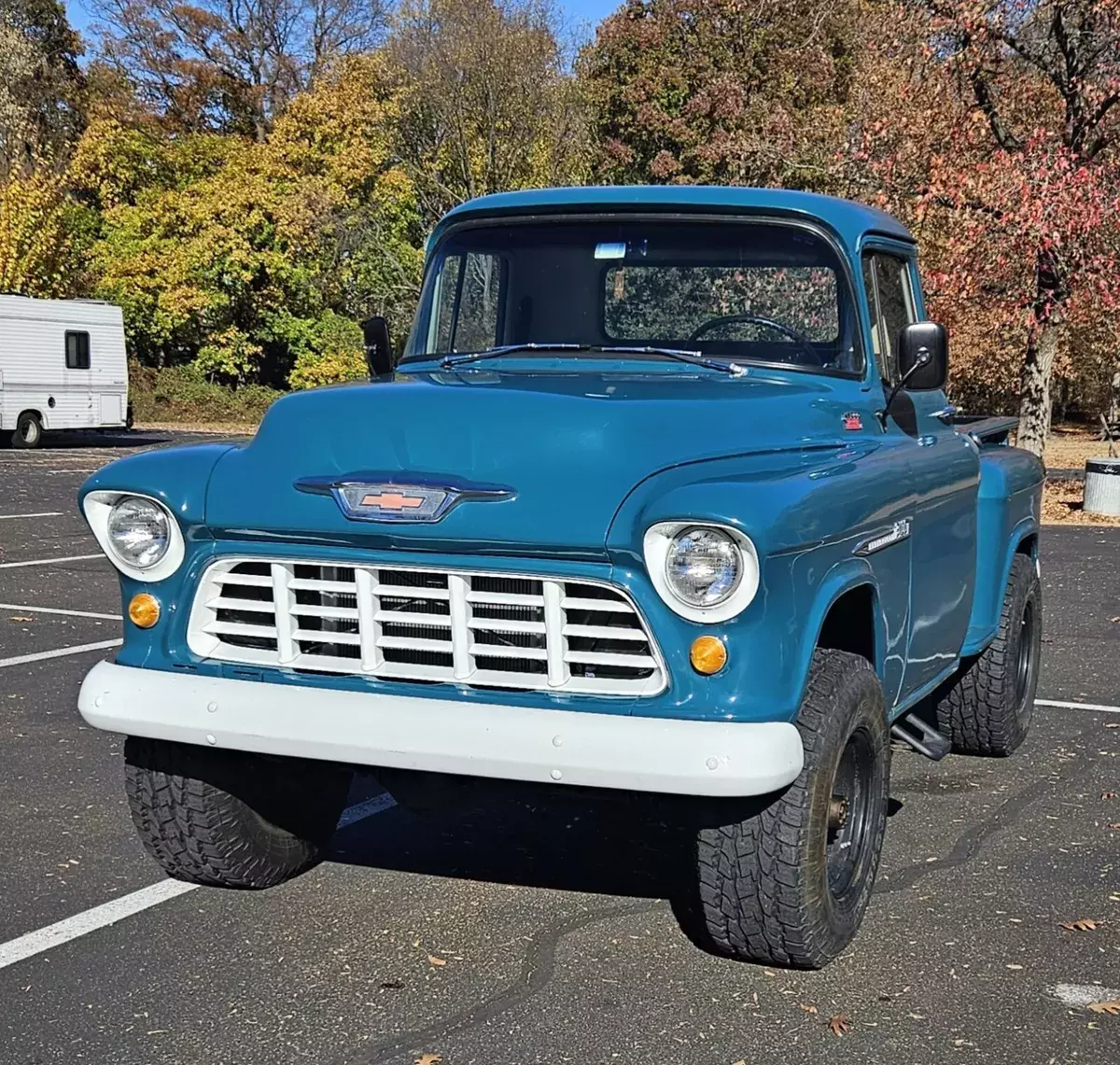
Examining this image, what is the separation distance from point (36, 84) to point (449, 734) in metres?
52.4

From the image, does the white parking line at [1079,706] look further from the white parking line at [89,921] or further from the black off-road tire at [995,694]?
the white parking line at [89,921]

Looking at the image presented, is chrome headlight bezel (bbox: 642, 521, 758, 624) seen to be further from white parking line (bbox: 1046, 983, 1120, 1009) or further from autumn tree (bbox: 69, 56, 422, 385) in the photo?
autumn tree (bbox: 69, 56, 422, 385)

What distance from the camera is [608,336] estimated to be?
5.43 meters

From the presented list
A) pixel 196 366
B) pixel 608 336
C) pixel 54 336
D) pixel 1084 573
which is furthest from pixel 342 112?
pixel 608 336

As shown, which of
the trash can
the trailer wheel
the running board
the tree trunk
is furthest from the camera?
the trailer wheel

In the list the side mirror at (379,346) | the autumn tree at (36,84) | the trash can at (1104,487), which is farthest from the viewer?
the autumn tree at (36,84)

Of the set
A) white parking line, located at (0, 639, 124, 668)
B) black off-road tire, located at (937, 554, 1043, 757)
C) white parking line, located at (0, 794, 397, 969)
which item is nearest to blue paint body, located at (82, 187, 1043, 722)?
white parking line, located at (0, 794, 397, 969)

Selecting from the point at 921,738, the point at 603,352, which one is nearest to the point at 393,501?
the point at 603,352

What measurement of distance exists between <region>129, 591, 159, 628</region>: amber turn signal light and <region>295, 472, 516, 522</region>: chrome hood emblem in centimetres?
54

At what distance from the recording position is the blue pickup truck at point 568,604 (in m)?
3.81

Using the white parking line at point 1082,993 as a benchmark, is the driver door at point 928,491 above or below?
above

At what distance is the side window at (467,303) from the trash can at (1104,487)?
14.0 m

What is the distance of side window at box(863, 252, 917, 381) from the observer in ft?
18.0

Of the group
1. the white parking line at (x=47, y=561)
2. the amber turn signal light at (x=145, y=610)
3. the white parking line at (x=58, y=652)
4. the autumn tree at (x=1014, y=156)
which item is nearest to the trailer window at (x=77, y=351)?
the autumn tree at (x=1014, y=156)
